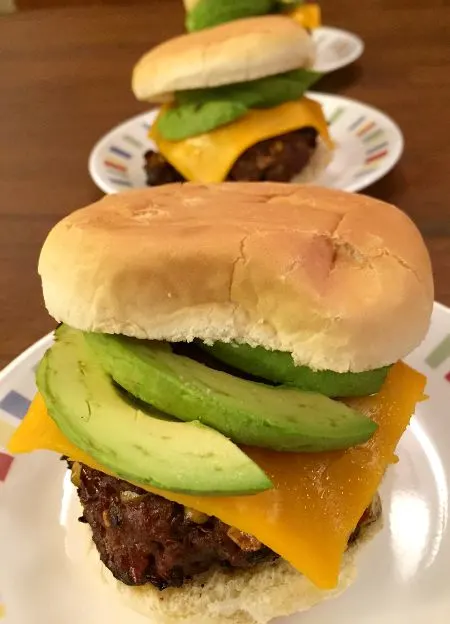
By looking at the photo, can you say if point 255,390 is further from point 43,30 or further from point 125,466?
point 43,30

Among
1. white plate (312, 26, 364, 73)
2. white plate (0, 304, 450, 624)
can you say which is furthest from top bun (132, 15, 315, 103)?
white plate (0, 304, 450, 624)

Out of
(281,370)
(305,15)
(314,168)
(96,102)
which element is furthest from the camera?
(96,102)

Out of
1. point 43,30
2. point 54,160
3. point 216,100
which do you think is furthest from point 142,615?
point 43,30

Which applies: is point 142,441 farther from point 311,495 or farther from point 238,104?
point 238,104

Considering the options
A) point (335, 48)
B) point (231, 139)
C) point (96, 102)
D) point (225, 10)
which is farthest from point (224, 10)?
point (335, 48)

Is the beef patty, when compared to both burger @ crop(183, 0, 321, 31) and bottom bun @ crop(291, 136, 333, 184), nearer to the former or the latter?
bottom bun @ crop(291, 136, 333, 184)

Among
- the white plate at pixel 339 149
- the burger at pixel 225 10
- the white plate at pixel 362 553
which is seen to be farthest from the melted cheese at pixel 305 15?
the white plate at pixel 362 553
